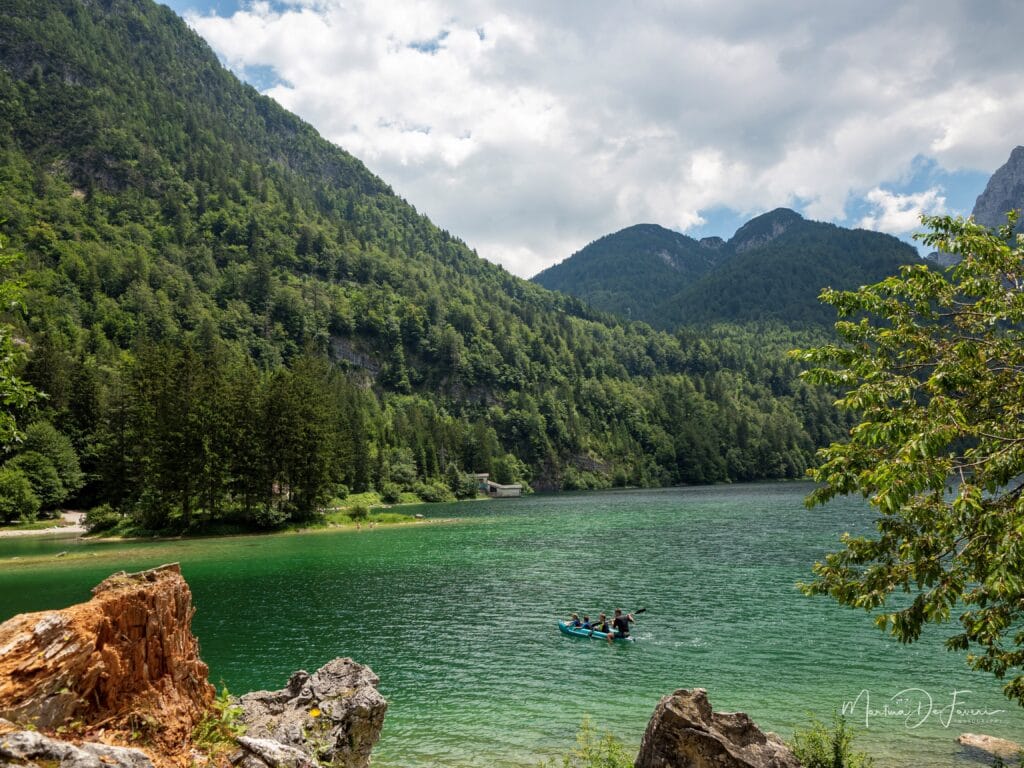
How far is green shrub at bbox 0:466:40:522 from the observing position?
80.8 metres

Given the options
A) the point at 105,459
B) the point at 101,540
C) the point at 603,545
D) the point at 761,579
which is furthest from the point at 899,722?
the point at 105,459

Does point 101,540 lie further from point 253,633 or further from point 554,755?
point 554,755

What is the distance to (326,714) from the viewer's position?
1375cm

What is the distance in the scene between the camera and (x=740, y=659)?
90.1ft

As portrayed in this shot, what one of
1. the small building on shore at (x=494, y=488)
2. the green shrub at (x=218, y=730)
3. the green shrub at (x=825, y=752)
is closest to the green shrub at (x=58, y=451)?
the small building on shore at (x=494, y=488)

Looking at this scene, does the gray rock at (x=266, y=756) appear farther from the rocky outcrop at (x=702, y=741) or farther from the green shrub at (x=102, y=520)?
the green shrub at (x=102, y=520)

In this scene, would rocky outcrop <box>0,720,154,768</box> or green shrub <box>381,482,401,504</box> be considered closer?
rocky outcrop <box>0,720,154,768</box>

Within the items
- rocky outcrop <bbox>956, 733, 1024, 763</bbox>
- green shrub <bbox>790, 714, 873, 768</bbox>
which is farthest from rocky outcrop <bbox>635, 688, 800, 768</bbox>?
rocky outcrop <bbox>956, 733, 1024, 763</bbox>

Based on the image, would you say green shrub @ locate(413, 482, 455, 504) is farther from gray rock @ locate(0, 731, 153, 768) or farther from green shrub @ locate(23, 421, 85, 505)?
gray rock @ locate(0, 731, 153, 768)

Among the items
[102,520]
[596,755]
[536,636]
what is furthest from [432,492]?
[596,755]

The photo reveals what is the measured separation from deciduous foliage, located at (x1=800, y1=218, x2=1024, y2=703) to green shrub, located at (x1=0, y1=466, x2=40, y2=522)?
101 m

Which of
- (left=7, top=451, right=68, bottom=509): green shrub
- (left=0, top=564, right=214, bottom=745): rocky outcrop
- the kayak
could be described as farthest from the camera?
(left=7, top=451, right=68, bottom=509): green shrub

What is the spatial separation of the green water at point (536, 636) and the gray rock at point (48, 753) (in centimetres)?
1155

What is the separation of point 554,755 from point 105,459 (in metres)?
91.5
